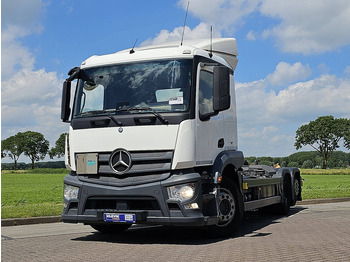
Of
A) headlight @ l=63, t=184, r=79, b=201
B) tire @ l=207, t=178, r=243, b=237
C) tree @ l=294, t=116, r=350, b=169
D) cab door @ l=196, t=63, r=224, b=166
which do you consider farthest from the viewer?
tree @ l=294, t=116, r=350, b=169

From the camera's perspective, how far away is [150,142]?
8016mm

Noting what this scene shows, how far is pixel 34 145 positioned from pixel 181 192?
13697 centimetres

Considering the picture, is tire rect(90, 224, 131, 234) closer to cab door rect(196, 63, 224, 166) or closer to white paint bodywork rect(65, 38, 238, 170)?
white paint bodywork rect(65, 38, 238, 170)

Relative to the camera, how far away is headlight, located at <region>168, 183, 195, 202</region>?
25.8 feet

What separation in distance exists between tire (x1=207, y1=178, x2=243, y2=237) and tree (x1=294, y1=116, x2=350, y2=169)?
96.3 metres

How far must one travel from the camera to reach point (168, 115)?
800cm

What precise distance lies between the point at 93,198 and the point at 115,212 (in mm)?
488

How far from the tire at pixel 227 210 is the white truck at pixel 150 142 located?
19mm

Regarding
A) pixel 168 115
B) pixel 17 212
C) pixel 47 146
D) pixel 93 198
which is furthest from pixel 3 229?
pixel 47 146

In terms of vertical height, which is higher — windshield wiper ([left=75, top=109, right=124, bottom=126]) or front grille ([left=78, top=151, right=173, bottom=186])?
windshield wiper ([left=75, top=109, right=124, bottom=126])

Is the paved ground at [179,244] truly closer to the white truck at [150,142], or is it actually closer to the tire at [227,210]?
the tire at [227,210]

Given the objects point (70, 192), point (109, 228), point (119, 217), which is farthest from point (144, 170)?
point (109, 228)

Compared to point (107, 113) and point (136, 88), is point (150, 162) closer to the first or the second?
point (107, 113)

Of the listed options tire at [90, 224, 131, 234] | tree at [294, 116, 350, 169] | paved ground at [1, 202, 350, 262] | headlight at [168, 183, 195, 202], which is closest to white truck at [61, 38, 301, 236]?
headlight at [168, 183, 195, 202]
